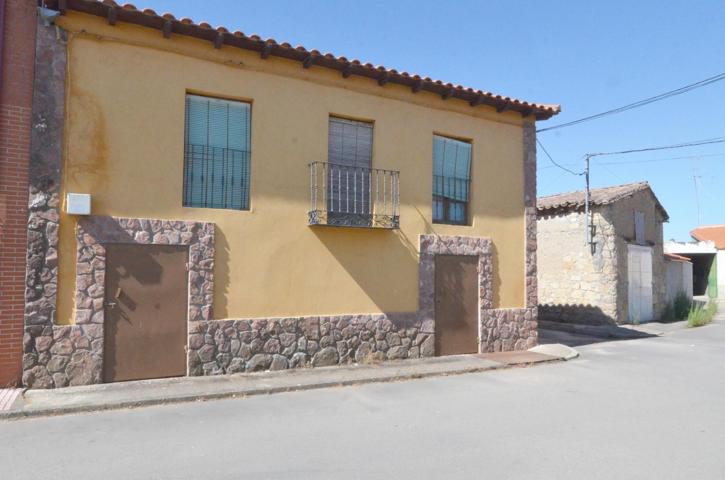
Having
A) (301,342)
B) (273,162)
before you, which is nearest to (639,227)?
(301,342)

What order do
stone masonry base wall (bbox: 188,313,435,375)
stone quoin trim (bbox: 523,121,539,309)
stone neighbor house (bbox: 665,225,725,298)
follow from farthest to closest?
stone neighbor house (bbox: 665,225,725,298) < stone quoin trim (bbox: 523,121,539,309) < stone masonry base wall (bbox: 188,313,435,375)

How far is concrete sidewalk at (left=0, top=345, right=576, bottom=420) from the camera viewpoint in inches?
256

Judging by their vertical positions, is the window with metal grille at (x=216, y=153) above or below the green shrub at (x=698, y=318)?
above

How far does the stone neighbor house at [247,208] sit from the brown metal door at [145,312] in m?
0.03

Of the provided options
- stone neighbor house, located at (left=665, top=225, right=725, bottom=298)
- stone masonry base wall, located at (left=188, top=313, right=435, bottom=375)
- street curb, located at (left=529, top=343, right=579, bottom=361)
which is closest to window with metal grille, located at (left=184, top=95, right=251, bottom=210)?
stone masonry base wall, located at (left=188, top=313, right=435, bottom=375)

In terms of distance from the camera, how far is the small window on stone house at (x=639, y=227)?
18172mm

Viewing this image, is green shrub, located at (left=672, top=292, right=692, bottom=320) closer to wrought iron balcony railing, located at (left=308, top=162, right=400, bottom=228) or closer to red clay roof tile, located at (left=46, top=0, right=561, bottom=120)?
red clay roof tile, located at (left=46, top=0, right=561, bottom=120)

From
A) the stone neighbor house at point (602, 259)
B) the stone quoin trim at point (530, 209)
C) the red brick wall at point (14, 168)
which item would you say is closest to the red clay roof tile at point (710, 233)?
the stone neighbor house at point (602, 259)

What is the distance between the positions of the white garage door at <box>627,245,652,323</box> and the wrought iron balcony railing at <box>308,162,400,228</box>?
1100 cm

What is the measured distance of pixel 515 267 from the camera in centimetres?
1168

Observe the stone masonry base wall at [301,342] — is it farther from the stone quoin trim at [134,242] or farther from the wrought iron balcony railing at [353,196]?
the wrought iron balcony railing at [353,196]

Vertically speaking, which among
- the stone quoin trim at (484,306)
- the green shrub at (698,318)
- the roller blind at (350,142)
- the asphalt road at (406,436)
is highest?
the roller blind at (350,142)

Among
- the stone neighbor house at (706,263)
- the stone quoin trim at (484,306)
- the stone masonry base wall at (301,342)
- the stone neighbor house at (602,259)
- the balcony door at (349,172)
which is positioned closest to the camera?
the stone masonry base wall at (301,342)

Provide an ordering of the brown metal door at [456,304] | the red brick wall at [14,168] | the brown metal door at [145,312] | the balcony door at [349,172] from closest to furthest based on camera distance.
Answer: the red brick wall at [14,168]
the brown metal door at [145,312]
the balcony door at [349,172]
the brown metal door at [456,304]
